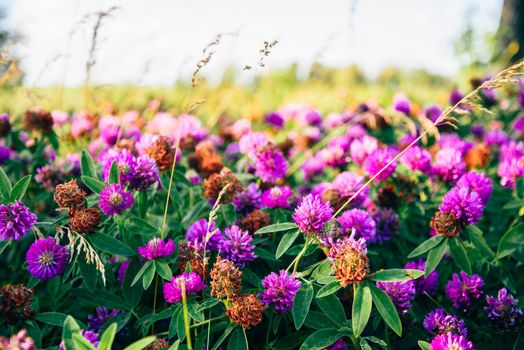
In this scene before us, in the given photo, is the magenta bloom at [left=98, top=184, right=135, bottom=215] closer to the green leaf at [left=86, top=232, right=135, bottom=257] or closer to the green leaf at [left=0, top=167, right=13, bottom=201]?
the green leaf at [left=86, top=232, right=135, bottom=257]

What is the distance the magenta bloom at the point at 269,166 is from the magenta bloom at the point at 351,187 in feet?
0.89

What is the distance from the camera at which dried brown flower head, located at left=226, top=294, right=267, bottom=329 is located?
1.37 meters

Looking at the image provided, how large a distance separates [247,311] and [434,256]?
2.37 ft

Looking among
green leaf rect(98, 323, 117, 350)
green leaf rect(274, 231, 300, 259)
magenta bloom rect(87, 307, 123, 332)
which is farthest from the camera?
magenta bloom rect(87, 307, 123, 332)

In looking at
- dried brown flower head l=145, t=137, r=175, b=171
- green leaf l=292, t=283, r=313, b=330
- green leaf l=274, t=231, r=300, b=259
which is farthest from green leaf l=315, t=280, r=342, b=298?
dried brown flower head l=145, t=137, r=175, b=171

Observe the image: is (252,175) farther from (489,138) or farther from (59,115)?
(489,138)

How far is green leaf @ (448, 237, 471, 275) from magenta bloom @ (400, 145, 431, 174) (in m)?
0.56

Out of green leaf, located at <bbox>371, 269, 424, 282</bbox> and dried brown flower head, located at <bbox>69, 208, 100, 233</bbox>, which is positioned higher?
green leaf, located at <bbox>371, 269, 424, 282</bbox>

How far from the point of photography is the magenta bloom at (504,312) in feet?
5.43

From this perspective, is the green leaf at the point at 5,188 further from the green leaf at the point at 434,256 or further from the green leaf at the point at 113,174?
the green leaf at the point at 434,256

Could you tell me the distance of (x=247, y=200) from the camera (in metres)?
2.00

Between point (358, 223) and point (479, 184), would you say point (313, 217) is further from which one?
point (479, 184)

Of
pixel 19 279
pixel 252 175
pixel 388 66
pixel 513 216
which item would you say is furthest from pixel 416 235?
pixel 388 66

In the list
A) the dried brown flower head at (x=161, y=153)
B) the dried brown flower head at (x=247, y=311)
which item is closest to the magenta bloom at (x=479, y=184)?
the dried brown flower head at (x=247, y=311)
